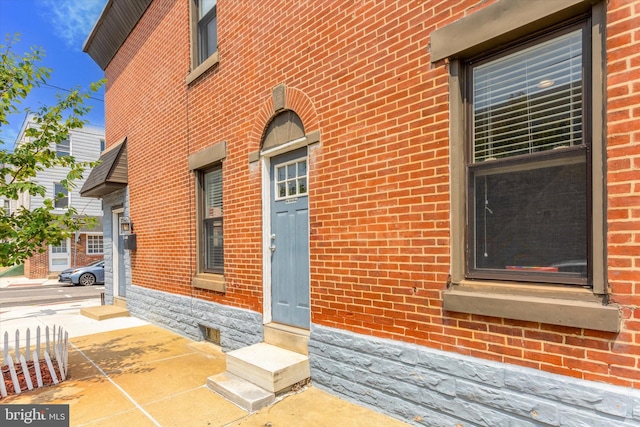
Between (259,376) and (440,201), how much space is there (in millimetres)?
2719

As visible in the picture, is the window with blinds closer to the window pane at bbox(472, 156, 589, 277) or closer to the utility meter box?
the utility meter box

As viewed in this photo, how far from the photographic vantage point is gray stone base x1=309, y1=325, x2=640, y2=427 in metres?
2.39

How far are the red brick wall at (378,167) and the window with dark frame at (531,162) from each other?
8.8 inches

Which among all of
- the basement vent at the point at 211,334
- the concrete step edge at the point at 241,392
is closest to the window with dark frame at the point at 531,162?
the concrete step edge at the point at 241,392

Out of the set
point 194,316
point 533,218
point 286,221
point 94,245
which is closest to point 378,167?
point 533,218

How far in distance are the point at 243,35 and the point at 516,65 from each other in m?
4.00

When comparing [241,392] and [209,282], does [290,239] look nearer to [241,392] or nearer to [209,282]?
[241,392]

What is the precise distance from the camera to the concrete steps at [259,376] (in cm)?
379

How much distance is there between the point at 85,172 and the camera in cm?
2328

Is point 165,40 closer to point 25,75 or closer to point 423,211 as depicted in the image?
point 25,75

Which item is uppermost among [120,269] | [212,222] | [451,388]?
[212,222]

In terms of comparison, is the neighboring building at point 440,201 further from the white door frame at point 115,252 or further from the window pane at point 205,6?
the white door frame at point 115,252

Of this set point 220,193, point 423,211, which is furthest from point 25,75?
point 423,211

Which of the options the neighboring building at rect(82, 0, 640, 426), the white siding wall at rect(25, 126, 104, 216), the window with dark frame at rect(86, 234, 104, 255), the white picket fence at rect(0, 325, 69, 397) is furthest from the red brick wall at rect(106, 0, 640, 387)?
the window with dark frame at rect(86, 234, 104, 255)
